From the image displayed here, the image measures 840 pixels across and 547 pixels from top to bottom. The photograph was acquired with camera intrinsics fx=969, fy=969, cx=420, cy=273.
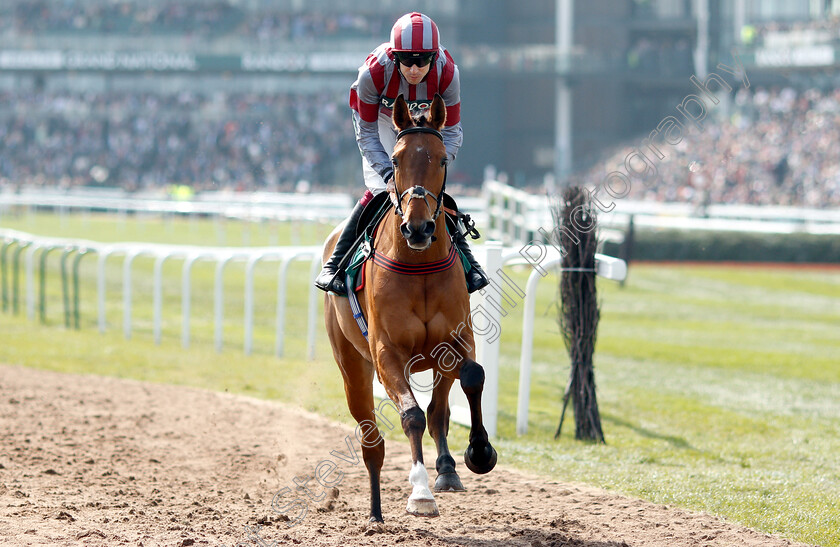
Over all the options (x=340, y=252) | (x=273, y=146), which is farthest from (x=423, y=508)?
(x=273, y=146)

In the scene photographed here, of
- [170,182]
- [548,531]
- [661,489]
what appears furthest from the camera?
[170,182]

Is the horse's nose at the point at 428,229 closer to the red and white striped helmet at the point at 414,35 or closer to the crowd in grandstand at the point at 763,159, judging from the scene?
the red and white striped helmet at the point at 414,35

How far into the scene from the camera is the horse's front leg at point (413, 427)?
4094 millimetres

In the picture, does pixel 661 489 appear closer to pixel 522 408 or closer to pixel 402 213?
pixel 522 408

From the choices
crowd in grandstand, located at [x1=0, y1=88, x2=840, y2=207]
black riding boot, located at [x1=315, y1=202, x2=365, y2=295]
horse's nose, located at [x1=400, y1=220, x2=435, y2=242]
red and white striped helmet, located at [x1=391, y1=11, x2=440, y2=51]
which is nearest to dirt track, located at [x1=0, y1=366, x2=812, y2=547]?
black riding boot, located at [x1=315, y1=202, x2=365, y2=295]

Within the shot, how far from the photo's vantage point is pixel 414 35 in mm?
4469

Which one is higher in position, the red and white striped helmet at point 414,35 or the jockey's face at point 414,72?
the red and white striped helmet at point 414,35

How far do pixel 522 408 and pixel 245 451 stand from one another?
1.99 metres

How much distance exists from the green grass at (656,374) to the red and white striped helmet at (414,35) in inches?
108

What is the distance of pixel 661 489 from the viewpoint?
18.1 ft

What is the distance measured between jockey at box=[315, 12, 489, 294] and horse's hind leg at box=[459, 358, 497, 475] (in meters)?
0.52

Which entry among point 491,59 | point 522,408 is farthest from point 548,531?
point 491,59

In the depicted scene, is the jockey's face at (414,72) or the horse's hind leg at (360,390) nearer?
the jockey's face at (414,72)

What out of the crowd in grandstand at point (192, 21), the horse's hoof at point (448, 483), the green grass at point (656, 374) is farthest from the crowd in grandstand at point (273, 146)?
the horse's hoof at point (448, 483)
